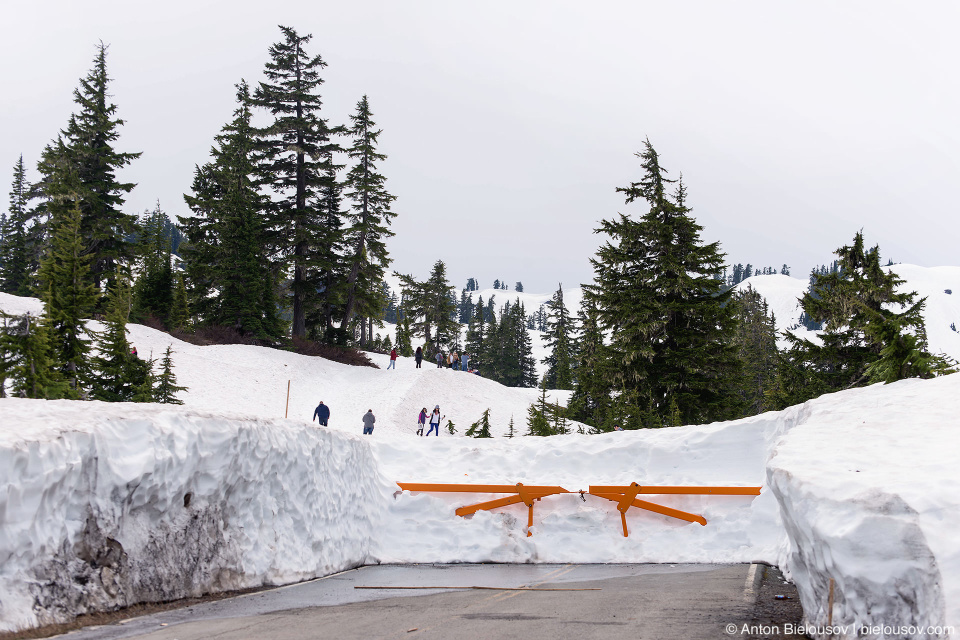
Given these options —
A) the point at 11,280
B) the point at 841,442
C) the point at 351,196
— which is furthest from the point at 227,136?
the point at 841,442

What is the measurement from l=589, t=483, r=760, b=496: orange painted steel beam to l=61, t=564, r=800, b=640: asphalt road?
238cm

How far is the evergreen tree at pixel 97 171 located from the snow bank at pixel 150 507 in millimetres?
31326

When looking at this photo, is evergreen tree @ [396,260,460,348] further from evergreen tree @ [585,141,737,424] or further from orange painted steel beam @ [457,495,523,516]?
orange painted steel beam @ [457,495,523,516]

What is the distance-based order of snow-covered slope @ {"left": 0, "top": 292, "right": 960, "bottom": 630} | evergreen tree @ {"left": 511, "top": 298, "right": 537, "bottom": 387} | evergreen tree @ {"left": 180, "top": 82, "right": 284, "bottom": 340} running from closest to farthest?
snow-covered slope @ {"left": 0, "top": 292, "right": 960, "bottom": 630}, evergreen tree @ {"left": 180, "top": 82, "right": 284, "bottom": 340}, evergreen tree @ {"left": 511, "top": 298, "right": 537, "bottom": 387}

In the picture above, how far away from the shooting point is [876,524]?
16.1ft

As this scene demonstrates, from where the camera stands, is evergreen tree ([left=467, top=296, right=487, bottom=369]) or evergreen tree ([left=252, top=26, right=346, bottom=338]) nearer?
evergreen tree ([left=252, top=26, right=346, bottom=338])

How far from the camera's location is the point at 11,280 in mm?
52219

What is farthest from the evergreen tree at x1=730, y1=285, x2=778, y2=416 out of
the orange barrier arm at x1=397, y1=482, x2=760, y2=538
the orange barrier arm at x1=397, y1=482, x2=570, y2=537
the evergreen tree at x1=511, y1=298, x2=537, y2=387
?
the orange barrier arm at x1=397, y1=482, x2=570, y2=537

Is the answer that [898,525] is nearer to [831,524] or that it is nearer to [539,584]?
[831,524]

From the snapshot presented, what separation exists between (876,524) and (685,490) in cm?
903

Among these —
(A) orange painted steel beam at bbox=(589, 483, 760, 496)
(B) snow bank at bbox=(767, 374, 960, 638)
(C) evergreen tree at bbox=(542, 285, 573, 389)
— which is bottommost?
(A) orange painted steel beam at bbox=(589, 483, 760, 496)

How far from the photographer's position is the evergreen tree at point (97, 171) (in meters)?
35.6

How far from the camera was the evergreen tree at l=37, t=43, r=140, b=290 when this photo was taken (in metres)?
35.6

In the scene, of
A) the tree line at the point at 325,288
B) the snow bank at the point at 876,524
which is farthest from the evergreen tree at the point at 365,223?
the snow bank at the point at 876,524
